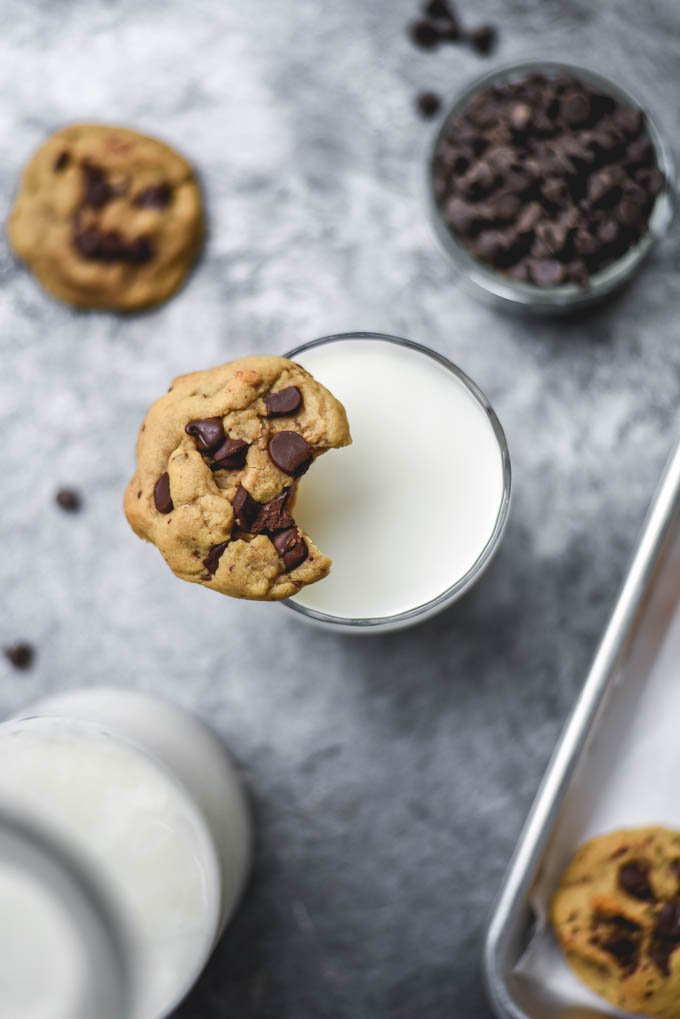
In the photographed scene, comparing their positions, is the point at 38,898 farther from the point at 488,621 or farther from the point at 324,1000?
the point at 488,621

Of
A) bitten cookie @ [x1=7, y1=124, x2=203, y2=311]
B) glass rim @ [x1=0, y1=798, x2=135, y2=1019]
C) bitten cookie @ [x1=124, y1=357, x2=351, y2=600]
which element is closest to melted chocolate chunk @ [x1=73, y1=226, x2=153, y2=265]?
bitten cookie @ [x1=7, y1=124, x2=203, y2=311]

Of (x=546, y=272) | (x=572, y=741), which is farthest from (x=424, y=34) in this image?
(x=572, y=741)

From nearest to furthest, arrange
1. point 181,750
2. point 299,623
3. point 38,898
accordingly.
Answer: point 38,898
point 181,750
point 299,623

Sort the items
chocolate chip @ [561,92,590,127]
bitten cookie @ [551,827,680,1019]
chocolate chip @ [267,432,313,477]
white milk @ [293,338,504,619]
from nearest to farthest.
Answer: chocolate chip @ [267,432,313,477] < white milk @ [293,338,504,619] < bitten cookie @ [551,827,680,1019] < chocolate chip @ [561,92,590,127]

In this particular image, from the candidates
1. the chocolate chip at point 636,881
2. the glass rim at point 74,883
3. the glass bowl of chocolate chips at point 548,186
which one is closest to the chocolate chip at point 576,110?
the glass bowl of chocolate chips at point 548,186

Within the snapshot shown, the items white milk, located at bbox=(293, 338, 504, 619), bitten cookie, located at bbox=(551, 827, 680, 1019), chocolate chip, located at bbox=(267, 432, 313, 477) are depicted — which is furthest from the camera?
bitten cookie, located at bbox=(551, 827, 680, 1019)

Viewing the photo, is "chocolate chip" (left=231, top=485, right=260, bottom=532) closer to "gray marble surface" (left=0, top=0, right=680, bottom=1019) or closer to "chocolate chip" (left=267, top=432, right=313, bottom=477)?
"chocolate chip" (left=267, top=432, right=313, bottom=477)

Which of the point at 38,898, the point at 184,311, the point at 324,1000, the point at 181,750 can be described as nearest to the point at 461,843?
the point at 324,1000
